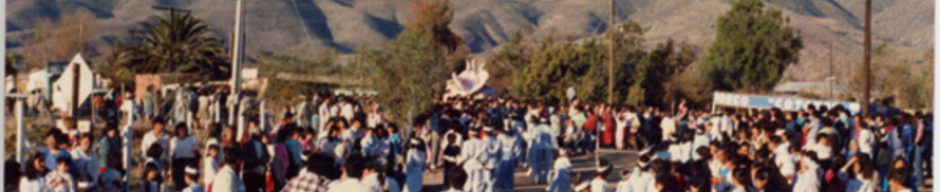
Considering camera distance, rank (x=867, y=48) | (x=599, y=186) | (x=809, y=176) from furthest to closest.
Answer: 1. (x=867, y=48)
2. (x=809, y=176)
3. (x=599, y=186)

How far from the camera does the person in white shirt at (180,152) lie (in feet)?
33.6

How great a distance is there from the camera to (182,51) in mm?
44156

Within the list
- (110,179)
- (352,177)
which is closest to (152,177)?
(110,179)

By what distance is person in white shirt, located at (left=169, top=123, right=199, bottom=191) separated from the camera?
10.2m

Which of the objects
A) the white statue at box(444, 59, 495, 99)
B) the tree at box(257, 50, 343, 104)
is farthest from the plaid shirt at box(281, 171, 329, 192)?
the white statue at box(444, 59, 495, 99)

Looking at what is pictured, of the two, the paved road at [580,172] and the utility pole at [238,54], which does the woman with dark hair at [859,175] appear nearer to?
the paved road at [580,172]

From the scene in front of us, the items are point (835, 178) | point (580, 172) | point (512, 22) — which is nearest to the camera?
point (835, 178)

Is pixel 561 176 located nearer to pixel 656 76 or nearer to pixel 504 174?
pixel 504 174

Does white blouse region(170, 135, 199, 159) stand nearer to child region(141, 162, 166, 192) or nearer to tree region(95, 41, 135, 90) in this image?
child region(141, 162, 166, 192)

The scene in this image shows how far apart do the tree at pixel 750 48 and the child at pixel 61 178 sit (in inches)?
1816

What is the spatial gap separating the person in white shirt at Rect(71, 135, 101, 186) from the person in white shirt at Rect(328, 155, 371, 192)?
3.35 m

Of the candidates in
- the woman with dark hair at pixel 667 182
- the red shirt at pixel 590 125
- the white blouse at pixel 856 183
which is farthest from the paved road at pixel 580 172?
the woman with dark hair at pixel 667 182

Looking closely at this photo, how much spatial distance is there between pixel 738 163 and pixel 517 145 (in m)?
4.86

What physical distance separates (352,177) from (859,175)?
4.51 metres
